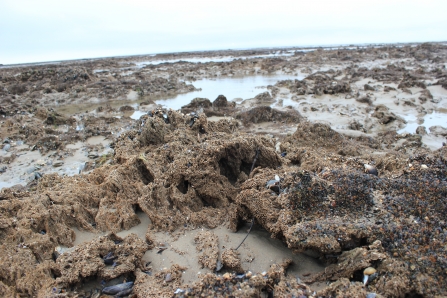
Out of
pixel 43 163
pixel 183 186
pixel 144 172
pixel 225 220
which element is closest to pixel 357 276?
pixel 225 220

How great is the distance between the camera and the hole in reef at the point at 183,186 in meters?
3.85

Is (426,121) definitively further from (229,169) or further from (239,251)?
(239,251)

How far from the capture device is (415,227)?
2.20 meters

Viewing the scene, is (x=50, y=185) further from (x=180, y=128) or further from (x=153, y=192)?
(x=180, y=128)

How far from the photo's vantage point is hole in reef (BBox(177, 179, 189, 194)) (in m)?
3.85

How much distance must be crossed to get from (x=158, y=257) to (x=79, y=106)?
12.8 meters

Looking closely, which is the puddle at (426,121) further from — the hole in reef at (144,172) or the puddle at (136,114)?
the puddle at (136,114)

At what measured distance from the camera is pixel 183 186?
3883 millimetres

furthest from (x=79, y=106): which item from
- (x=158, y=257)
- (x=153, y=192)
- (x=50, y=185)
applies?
(x=158, y=257)

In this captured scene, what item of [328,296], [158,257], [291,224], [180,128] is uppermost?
[180,128]

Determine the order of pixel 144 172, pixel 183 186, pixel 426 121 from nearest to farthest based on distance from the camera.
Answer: pixel 183 186 → pixel 144 172 → pixel 426 121

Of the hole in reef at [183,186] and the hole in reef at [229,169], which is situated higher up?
the hole in reef at [229,169]

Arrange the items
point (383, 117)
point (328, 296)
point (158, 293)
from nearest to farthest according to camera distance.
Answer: point (328, 296), point (158, 293), point (383, 117)

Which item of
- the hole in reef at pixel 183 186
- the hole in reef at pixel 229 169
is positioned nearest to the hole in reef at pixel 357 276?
the hole in reef at pixel 229 169
